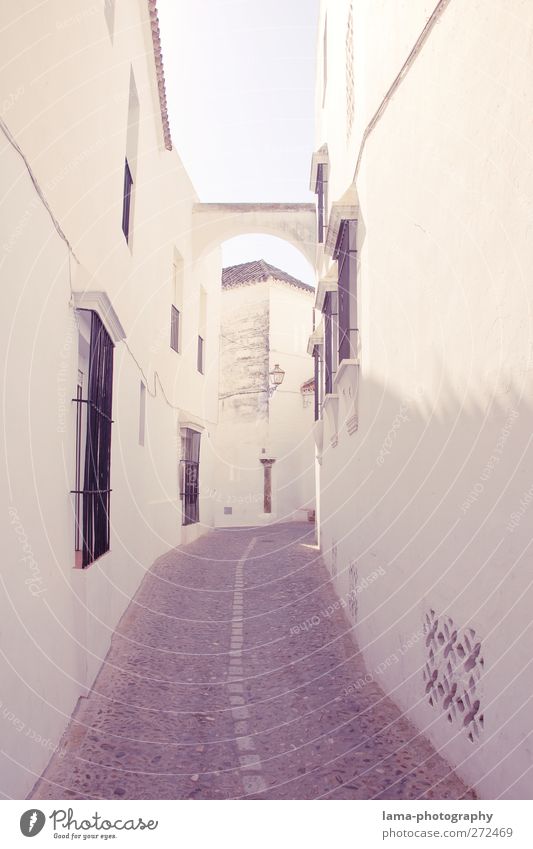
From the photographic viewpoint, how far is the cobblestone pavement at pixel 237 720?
356 cm

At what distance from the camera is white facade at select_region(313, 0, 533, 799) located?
9.56 feet

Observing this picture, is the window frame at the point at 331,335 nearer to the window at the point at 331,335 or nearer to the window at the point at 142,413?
the window at the point at 331,335

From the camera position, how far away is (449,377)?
382cm

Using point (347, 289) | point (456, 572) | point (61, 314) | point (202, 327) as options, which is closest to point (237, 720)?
point (456, 572)

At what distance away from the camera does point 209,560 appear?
11664 mm

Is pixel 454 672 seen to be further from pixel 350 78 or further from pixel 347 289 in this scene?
pixel 350 78

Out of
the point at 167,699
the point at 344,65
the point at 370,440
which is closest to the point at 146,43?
the point at 344,65

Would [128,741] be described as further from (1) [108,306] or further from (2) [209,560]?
(2) [209,560]

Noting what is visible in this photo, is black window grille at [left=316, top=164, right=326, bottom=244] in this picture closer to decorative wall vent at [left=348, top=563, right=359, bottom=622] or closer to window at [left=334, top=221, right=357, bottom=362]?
window at [left=334, top=221, right=357, bottom=362]

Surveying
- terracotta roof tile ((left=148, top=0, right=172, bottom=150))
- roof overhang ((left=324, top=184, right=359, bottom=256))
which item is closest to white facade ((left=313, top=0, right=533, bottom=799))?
roof overhang ((left=324, top=184, right=359, bottom=256))

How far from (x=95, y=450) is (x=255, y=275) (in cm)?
1922

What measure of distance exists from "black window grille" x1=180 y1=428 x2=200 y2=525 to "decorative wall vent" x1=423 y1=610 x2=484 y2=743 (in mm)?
10596

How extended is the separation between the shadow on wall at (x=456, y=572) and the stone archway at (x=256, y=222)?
9939 millimetres

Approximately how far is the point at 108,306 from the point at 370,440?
2414mm
